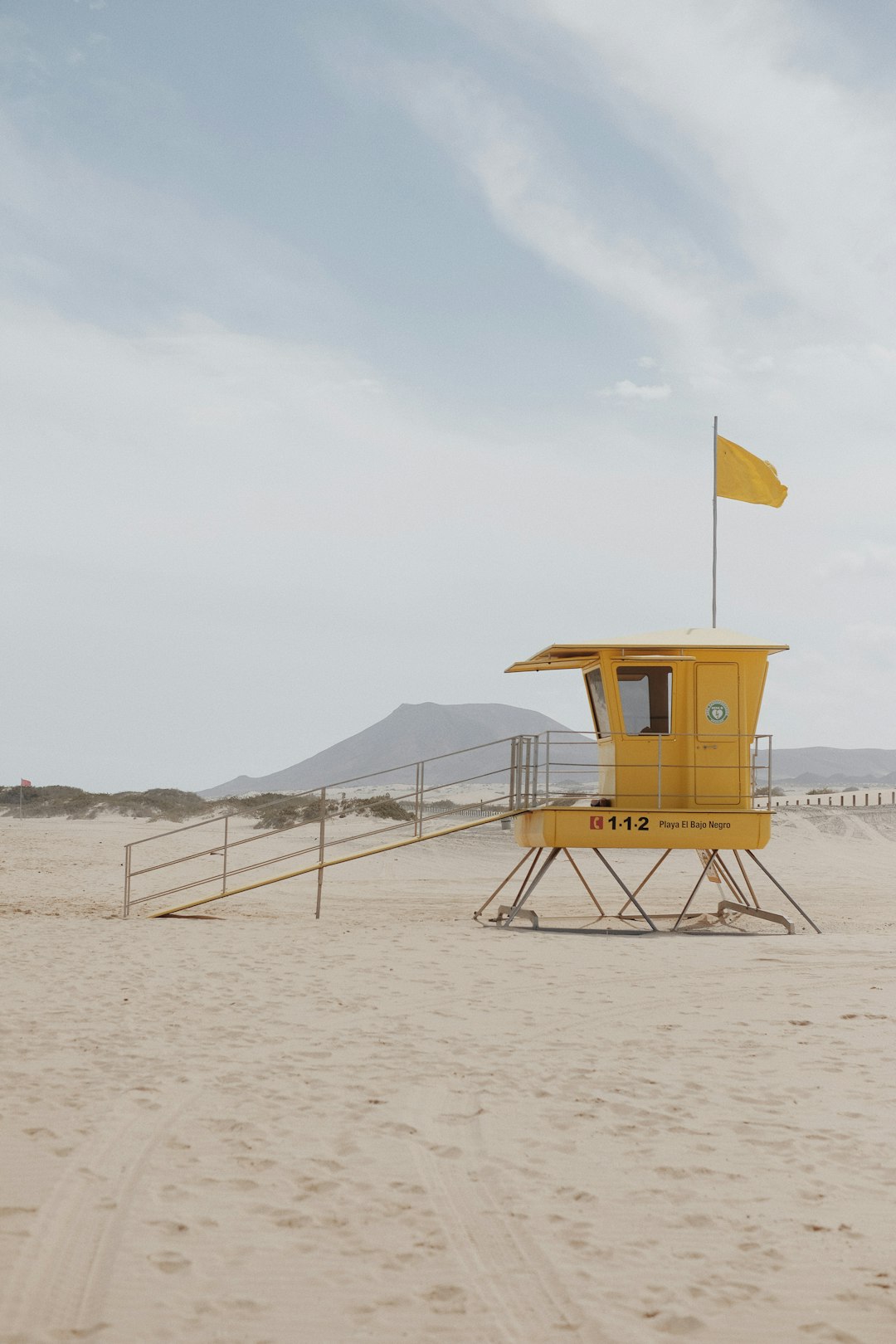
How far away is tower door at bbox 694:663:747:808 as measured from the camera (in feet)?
49.9

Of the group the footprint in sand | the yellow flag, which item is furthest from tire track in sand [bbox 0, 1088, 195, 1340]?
the yellow flag

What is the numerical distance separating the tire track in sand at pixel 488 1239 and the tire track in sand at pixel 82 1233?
140cm

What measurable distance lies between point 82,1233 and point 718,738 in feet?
38.4

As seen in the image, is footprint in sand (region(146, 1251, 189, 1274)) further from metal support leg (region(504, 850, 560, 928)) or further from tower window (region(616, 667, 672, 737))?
tower window (region(616, 667, 672, 737))

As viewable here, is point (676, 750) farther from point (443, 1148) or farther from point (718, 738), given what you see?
point (443, 1148)

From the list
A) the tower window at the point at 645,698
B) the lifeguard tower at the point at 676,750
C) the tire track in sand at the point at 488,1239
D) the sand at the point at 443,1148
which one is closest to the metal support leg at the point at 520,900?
the lifeguard tower at the point at 676,750

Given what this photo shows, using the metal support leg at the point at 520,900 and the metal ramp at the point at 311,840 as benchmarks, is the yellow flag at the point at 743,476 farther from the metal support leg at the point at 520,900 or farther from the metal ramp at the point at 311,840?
the metal support leg at the point at 520,900

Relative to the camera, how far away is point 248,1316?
13.8 ft

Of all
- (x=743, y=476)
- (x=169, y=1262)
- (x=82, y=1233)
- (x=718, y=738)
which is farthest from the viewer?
(x=743, y=476)

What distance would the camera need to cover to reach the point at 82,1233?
15.9ft

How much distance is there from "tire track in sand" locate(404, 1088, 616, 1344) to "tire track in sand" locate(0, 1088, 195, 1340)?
1.40 m

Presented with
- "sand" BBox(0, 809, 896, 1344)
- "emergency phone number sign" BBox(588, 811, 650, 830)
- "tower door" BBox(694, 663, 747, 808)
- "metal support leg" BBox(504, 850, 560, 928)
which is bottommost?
"sand" BBox(0, 809, 896, 1344)

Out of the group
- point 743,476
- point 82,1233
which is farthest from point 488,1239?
point 743,476

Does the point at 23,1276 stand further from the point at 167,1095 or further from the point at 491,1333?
the point at 167,1095
